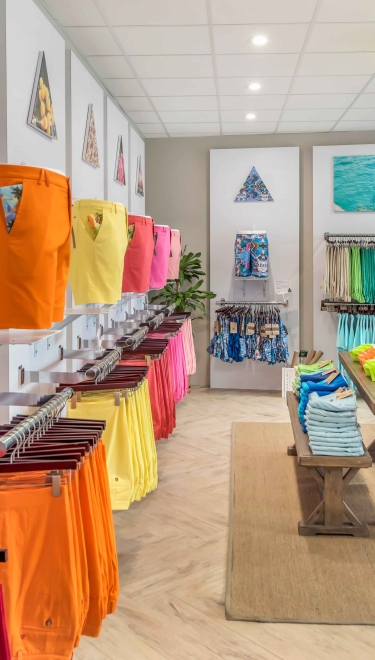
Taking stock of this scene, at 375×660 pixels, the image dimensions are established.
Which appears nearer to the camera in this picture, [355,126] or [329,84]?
[329,84]

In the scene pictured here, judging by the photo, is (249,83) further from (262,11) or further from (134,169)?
(134,169)

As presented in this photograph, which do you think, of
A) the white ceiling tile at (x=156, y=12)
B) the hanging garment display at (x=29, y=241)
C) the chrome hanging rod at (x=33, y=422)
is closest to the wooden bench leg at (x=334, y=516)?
the chrome hanging rod at (x=33, y=422)

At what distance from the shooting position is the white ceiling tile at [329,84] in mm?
5406

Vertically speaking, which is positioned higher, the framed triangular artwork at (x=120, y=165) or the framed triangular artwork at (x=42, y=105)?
the framed triangular artwork at (x=120, y=165)

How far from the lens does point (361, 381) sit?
4293mm

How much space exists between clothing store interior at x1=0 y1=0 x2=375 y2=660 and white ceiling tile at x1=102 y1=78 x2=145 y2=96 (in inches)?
1.2

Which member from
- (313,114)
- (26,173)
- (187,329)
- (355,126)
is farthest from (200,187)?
(26,173)

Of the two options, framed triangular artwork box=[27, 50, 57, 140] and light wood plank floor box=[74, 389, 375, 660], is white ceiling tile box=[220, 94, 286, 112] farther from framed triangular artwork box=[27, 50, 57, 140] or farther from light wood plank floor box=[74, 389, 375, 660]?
light wood plank floor box=[74, 389, 375, 660]

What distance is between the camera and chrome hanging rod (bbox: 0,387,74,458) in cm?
198

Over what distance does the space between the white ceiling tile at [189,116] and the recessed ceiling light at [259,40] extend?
2.14m

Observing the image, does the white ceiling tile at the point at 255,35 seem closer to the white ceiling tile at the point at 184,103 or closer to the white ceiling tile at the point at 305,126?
the white ceiling tile at the point at 184,103

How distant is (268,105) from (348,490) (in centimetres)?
398

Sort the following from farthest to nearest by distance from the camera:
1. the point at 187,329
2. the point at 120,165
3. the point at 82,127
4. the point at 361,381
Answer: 1. the point at 187,329
2. the point at 120,165
3. the point at 82,127
4. the point at 361,381

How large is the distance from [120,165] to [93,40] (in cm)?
157
